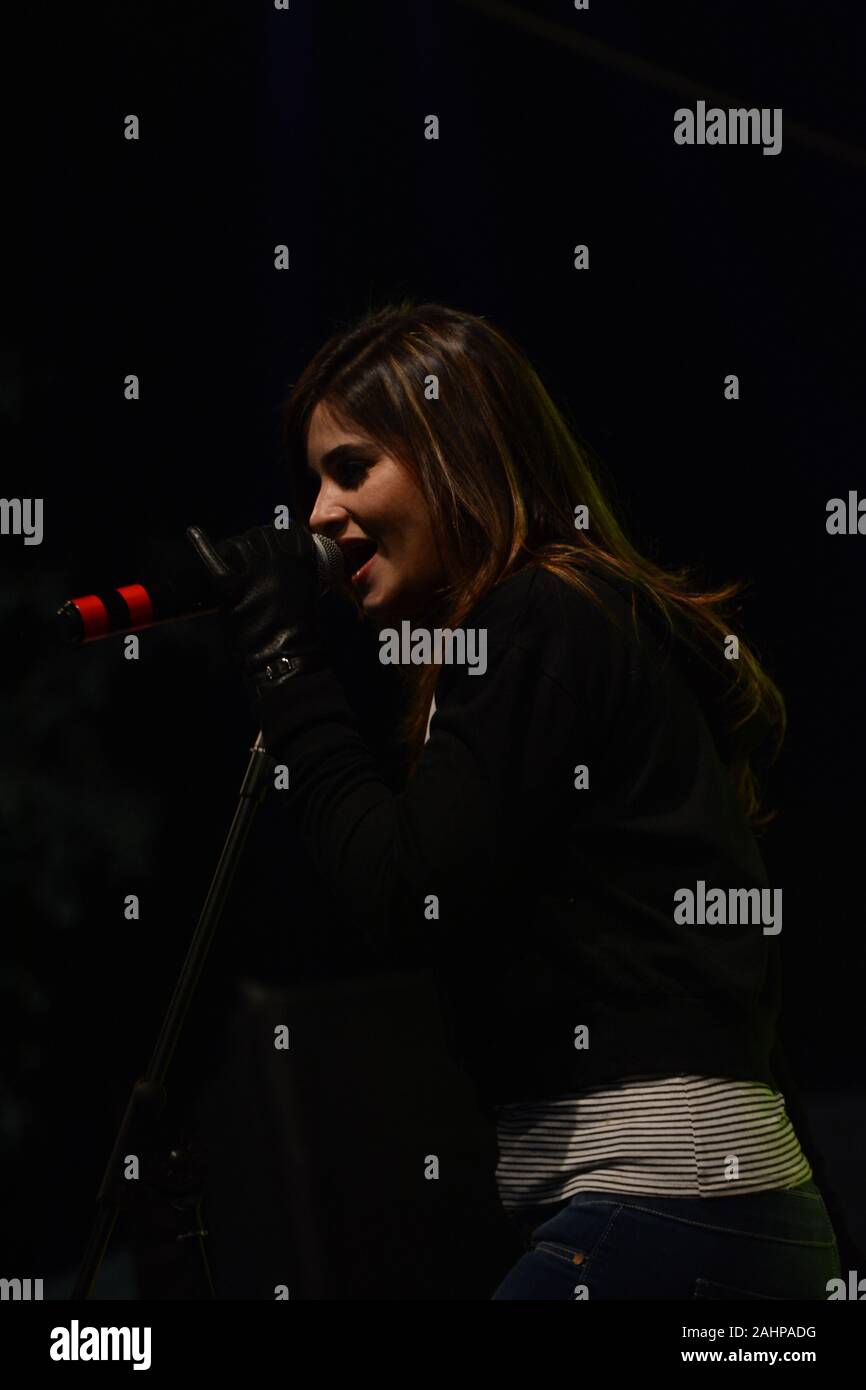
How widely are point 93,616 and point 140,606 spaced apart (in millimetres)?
41

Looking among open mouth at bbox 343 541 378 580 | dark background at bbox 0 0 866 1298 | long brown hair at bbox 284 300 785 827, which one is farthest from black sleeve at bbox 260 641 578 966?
dark background at bbox 0 0 866 1298

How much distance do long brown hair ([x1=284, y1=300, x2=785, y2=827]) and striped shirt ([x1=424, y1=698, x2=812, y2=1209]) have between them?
29 centimetres

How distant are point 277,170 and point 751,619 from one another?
3.10ft

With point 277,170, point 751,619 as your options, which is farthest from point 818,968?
point 277,170

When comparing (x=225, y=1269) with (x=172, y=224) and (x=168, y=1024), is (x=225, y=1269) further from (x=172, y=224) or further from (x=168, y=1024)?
(x=172, y=224)

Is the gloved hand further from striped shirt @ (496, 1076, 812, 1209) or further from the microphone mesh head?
striped shirt @ (496, 1076, 812, 1209)

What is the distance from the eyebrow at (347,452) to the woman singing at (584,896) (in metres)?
0.16

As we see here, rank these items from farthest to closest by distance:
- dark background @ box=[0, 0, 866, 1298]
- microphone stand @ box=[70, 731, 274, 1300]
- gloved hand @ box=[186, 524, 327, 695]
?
dark background @ box=[0, 0, 866, 1298], microphone stand @ box=[70, 731, 274, 1300], gloved hand @ box=[186, 524, 327, 695]

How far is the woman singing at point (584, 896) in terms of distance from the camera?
104cm

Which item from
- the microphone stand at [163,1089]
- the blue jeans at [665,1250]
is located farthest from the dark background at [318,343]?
the blue jeans at [665,1250]

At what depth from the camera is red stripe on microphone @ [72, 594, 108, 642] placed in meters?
1.21

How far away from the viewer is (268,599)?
120 cm

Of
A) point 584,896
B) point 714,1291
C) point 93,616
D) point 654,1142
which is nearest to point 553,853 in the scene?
point 584,896

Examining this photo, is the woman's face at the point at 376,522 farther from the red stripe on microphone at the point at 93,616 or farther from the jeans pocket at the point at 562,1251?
the jeans pocket at the point at 562,1251
